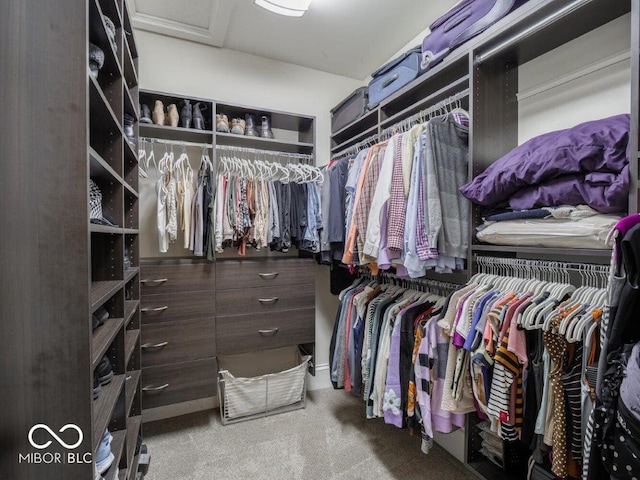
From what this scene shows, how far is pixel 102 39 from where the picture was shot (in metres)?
1.04

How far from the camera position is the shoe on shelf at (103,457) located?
3.03 ft

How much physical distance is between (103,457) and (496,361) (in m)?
1.31

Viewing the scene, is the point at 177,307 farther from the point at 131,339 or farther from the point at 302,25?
the point at 302,25

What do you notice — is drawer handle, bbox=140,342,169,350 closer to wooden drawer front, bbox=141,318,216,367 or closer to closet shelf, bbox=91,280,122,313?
wooden drawer front, bbox=141,318,216,367

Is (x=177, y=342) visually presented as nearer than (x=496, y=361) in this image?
No

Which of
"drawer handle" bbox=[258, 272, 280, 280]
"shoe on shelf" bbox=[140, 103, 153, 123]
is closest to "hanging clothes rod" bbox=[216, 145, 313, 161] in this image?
"shoe on shelf" bbox=[140, 103, 153, 123]

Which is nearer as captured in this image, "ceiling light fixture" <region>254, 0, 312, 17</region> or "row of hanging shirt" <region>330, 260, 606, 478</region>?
"row of hanging shirt" <region>330, 260, 606, 478</region>

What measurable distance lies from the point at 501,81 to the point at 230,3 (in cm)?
162

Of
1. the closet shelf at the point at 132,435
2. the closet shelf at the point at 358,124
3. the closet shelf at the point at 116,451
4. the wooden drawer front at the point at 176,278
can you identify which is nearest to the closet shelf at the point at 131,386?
the closet shelf at the point at 132,435

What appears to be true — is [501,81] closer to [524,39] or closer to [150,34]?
[524,39]

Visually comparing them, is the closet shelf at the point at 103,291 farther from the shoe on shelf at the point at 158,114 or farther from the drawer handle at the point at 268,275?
the shoe on shelf at the point at 158,114

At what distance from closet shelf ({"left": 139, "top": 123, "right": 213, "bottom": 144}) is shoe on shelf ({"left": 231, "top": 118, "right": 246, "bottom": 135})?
0.55 ft

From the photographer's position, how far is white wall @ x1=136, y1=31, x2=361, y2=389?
7.23 ft

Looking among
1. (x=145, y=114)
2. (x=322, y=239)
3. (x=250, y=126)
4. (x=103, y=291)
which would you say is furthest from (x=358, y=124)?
(x=103, y=291)
